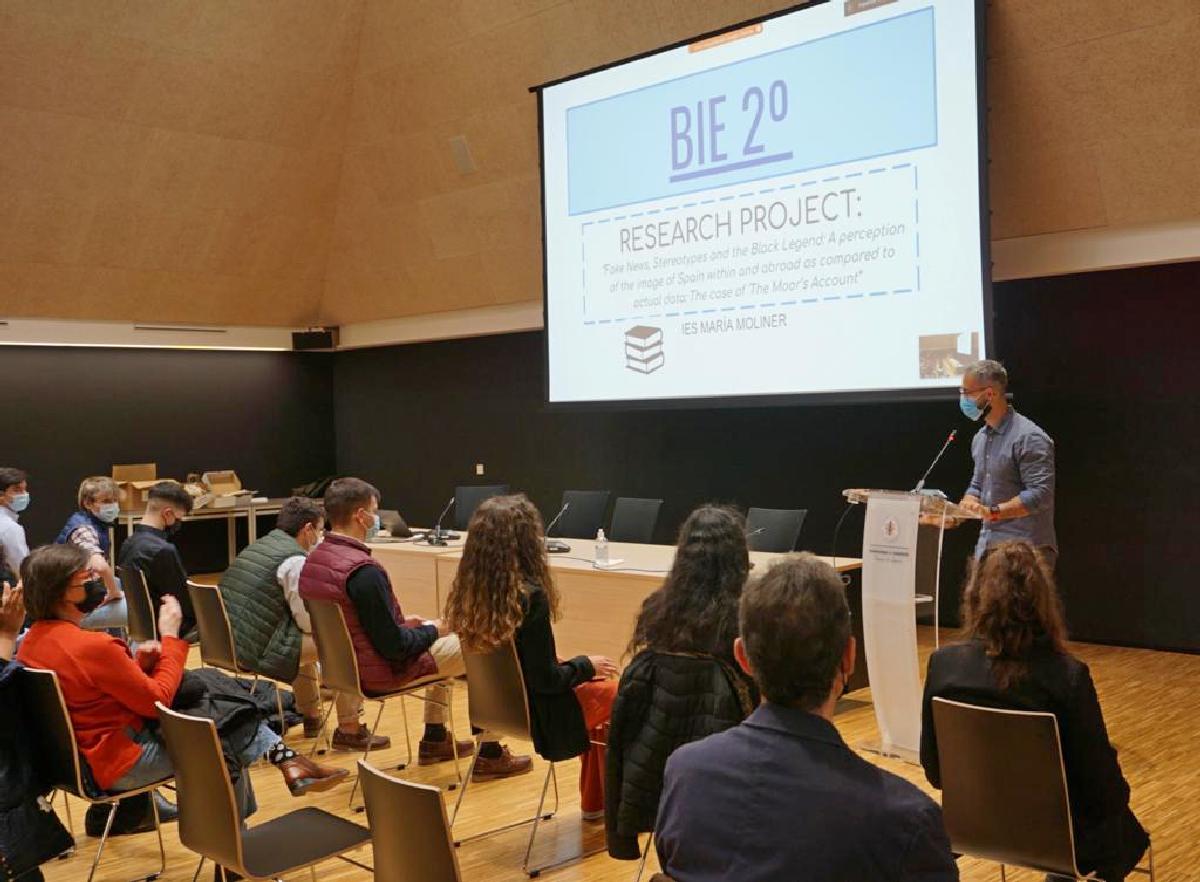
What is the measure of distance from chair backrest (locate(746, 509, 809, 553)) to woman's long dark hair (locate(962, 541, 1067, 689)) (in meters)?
3.71

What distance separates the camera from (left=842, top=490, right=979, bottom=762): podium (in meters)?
4.17

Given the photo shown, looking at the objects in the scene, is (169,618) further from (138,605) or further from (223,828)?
(138,605)

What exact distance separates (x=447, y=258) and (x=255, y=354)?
3329mm

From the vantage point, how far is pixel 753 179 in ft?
23.7

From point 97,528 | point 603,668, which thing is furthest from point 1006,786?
point 97,528

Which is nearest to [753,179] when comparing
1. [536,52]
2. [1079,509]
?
[536,52]

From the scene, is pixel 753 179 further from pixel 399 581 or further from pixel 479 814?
pixel 479 814

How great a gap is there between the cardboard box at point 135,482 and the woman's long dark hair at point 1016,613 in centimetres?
921

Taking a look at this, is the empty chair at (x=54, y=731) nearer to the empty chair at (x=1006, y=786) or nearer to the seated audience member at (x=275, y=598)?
the seated audience member at (x=275, y=598)

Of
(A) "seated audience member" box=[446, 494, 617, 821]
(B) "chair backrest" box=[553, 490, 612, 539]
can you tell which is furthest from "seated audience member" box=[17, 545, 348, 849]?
(B) "chair backrest" box=[553, 490, 612, 539]

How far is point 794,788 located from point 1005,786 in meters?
1.28

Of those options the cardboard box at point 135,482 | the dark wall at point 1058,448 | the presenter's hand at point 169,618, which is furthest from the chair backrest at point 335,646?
the cardboard box at point 135,482

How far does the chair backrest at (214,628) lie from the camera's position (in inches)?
200

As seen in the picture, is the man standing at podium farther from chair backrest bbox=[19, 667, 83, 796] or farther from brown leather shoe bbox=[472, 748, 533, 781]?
chair backrest bbox=[19, 667, 83, 796]
